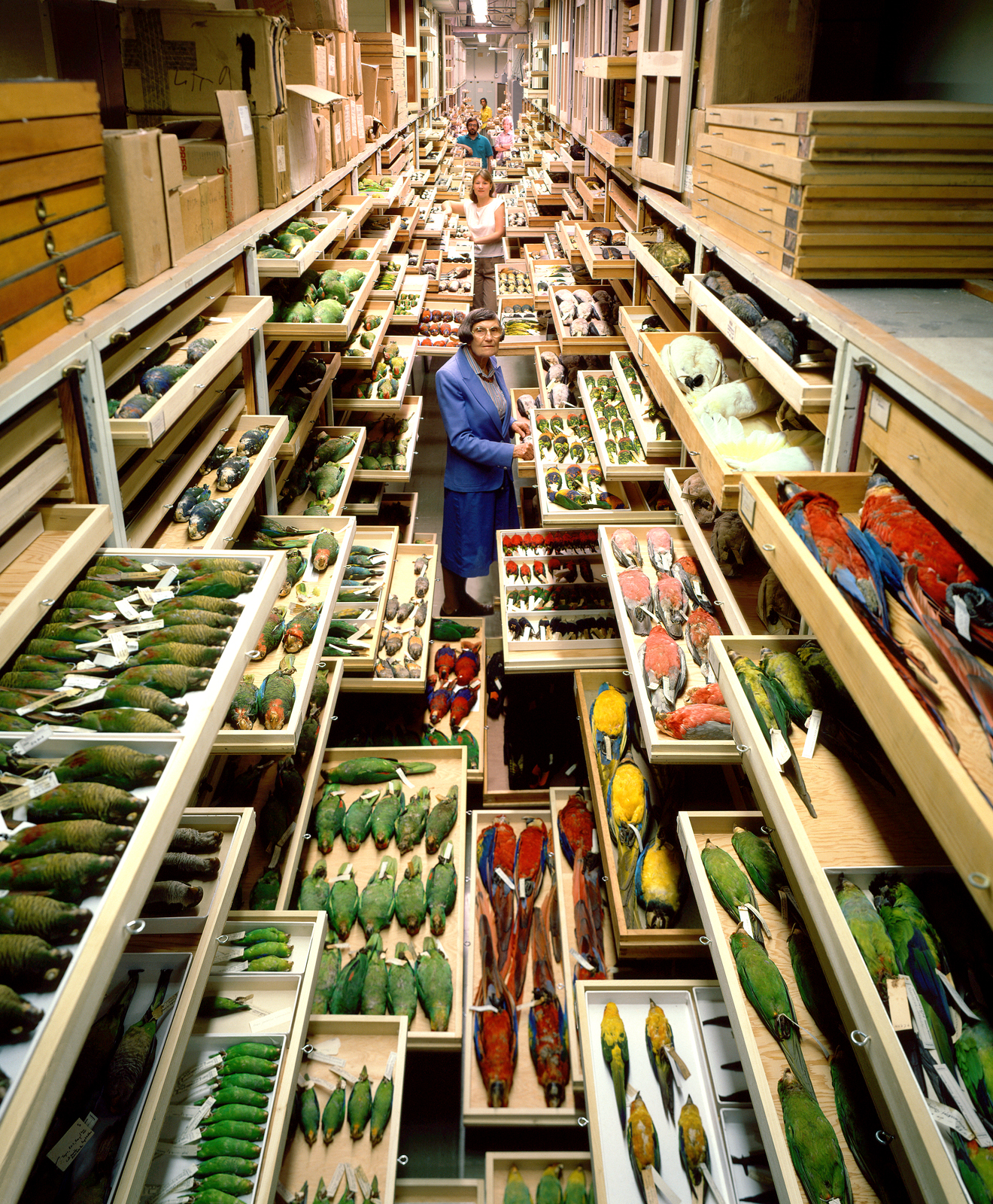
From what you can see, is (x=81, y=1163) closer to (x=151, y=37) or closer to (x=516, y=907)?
(x=516, y=907)

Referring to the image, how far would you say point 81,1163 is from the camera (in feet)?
5.17

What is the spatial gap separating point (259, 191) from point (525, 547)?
1926mm

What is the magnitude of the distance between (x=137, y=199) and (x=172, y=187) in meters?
0.29

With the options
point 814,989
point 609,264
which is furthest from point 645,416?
point 814,989

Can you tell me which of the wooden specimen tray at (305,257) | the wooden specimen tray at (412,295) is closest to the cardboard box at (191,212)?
the wooden specimen tray at (305,257)

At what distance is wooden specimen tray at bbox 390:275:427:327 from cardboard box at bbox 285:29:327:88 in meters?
1.82

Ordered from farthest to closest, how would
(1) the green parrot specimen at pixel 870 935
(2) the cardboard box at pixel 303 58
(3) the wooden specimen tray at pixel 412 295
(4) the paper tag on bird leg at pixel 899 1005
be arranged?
(3) the wooden specimen tray at pixel 412 295, (2) the cardboard box at pixel 303 58, (1) the green parrot specimen at pixel 870 935, (4) the paper tag on bird leg at pixel 899 1005

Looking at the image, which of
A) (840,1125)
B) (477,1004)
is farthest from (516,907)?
(840,1125)

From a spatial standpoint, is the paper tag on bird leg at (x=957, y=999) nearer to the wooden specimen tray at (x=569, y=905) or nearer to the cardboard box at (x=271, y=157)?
the wooden specimen tray at (x=569, y=905)

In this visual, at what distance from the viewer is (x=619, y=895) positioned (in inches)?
98.0

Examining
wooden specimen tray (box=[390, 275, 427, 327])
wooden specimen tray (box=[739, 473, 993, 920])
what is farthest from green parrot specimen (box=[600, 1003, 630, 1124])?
wooden specimen tray (box=[390, 275, 427, 327])

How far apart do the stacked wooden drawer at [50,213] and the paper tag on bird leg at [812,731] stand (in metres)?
1.78

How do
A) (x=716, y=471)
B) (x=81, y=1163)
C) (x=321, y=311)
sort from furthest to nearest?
(x=321, y=311) → (x=716, y=471) → (x=81, y=1163)

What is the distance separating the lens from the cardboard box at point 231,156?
297 cm
